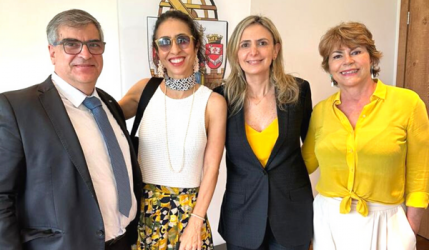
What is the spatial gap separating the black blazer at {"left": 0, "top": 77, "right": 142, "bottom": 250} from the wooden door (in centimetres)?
331

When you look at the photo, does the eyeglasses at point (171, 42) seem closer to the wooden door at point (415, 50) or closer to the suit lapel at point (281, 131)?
the suit lapel at point (281, 131)

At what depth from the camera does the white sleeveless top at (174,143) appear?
1644 mm

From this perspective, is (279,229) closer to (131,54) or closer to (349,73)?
(349,73)

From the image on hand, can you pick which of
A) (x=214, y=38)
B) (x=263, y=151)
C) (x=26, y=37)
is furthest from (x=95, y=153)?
(x=214, y=38)

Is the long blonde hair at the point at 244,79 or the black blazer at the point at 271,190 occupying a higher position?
the long blonde hair at the point at 244,79

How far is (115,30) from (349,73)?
1.76 m

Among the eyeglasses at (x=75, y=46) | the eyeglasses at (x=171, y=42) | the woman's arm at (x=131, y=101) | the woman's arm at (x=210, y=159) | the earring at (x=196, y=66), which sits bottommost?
the woman's arm at (x=210, y=159)

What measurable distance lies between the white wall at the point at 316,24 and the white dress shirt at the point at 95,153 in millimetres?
2099

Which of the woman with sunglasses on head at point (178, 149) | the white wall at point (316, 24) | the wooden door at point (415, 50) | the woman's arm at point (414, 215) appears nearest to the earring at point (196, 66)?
the woman with sunglasses on head at point (178, 149)

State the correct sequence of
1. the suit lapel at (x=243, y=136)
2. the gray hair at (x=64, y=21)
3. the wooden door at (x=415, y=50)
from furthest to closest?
1. the wooden door at (x=415, y=50)
2. the suit lapel at (x=243, y=136)
3. the gray hair at (x=64, y=21)

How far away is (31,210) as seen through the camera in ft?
3.80

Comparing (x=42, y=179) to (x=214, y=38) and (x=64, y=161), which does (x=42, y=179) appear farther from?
(x=214, y=38)

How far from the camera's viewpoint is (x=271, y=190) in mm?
1697

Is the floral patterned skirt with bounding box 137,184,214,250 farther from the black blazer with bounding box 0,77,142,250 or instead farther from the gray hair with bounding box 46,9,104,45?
the gray hair with bounding box 46,9,104,45
